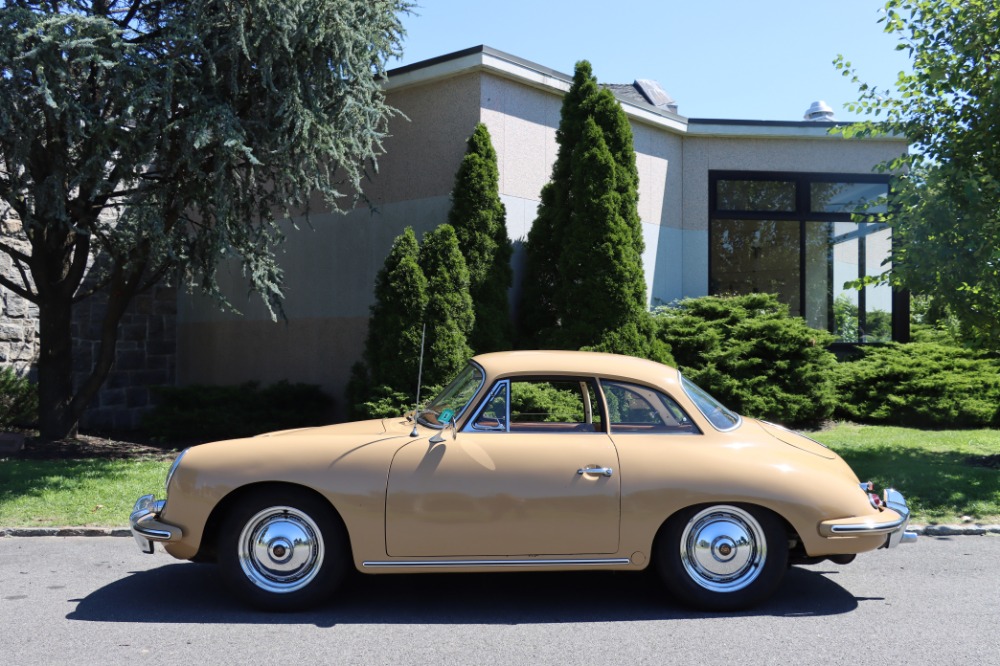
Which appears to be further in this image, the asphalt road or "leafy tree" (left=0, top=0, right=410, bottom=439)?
"leafy tree" (left=0, top=0, right=410, bottom=439)

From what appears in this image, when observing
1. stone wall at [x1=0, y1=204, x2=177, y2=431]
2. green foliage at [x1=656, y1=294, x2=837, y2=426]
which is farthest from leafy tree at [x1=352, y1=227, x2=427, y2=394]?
stone wall at [x1=0, y1=204, x2=177, y2=431]

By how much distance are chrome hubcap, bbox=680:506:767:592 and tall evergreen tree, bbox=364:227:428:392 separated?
588 centimetres

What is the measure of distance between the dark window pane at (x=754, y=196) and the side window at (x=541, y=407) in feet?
34.0

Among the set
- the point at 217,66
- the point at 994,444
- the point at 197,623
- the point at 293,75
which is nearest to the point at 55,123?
the point at 217,66

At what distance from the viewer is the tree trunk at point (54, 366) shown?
1136 cm

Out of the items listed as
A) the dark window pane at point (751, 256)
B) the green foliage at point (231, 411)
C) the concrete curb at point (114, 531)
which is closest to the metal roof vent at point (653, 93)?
the dark window pane at point (751, 256)

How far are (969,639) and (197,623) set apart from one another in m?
3.97

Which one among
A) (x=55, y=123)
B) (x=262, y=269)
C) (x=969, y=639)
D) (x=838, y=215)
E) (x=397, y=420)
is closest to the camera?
(x=969, y=639)

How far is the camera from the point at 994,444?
36.6 feet

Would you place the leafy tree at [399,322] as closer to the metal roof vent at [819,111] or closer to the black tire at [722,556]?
the black tire at [722,556]

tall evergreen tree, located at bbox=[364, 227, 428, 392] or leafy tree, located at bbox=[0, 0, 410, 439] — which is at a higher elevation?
leafy tree, located at bbox=[0, 0, 410, 439]

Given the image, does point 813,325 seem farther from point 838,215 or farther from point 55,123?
point 55,123

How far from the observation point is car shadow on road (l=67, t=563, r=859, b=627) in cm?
500

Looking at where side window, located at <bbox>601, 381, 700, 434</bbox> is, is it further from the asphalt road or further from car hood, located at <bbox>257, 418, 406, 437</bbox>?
car hood, located at <bbox>257, 418, 406, 437</bbox>
